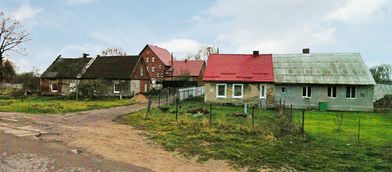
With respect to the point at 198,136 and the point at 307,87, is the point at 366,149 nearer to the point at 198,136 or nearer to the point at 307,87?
the point at 198,136

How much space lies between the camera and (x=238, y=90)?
30.1 m

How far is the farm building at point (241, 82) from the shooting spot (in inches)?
1165

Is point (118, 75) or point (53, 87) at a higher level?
point (118, 75)

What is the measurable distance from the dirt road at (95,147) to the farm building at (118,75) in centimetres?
2123

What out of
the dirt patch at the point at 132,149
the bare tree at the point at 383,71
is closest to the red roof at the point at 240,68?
the dirt patch at the point at 132,149

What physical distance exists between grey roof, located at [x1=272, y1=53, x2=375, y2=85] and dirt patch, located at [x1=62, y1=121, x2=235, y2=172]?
18.9 metres

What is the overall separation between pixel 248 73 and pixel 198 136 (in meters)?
18.6

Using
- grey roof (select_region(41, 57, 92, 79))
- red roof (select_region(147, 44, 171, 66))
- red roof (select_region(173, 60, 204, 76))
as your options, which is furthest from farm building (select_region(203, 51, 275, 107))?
red roof (select_region(147, 44, 171, 66))

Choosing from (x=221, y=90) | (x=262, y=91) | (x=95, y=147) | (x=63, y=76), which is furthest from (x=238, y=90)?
(x=63, y=76)

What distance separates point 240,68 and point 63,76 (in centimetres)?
2215

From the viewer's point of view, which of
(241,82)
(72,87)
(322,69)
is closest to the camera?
(241,82)

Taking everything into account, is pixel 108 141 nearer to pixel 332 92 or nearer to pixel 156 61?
pixel 332 92

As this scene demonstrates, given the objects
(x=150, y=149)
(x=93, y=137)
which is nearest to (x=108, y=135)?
(x=93, y=137)

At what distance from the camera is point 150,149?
1095 centimetres
